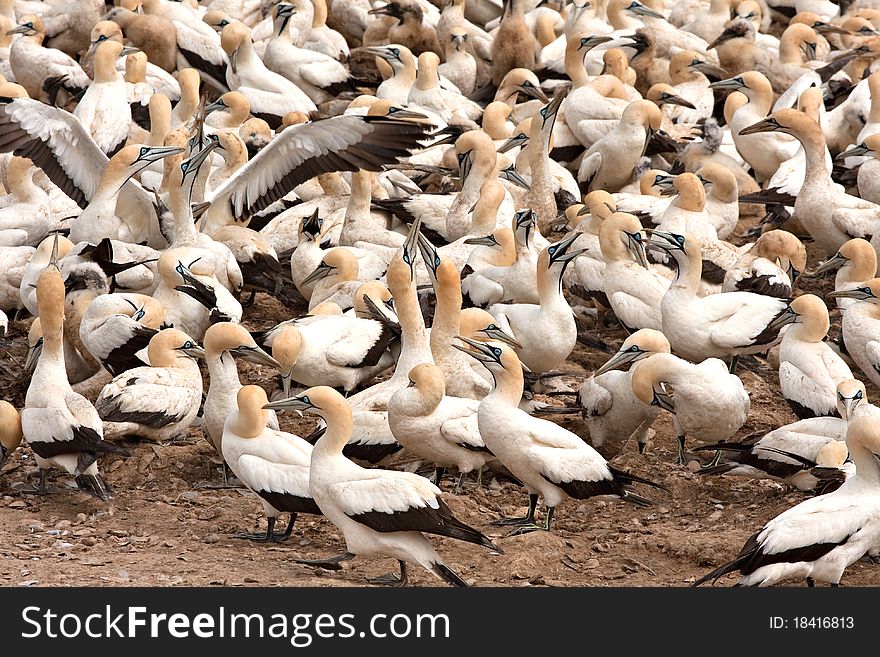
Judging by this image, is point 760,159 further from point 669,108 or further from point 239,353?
point 239,353

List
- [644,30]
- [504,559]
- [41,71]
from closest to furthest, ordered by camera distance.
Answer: [504,559]
[41,71]
[644,30]

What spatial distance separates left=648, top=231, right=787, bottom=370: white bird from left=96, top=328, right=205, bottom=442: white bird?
110 inches

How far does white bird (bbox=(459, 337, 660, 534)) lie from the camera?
7223 mm

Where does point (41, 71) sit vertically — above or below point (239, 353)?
below

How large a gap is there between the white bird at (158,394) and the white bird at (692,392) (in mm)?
2396

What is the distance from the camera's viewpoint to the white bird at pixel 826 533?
6332 millimetres

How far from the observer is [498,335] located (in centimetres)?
844

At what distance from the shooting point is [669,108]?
1349 centimetres

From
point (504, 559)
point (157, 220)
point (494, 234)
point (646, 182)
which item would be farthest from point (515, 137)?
point (504, 559)

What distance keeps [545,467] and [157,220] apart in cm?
449

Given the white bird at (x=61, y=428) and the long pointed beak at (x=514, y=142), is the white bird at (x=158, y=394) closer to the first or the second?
the white bird at (x=61, y=428)

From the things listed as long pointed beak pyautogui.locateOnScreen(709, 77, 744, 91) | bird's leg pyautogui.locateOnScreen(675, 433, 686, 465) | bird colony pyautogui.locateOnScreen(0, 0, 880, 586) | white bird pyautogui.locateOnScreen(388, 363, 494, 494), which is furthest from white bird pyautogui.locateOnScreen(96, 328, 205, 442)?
long pointed beak pyautogui.locateOnScreen(709, 77, 744, 91)

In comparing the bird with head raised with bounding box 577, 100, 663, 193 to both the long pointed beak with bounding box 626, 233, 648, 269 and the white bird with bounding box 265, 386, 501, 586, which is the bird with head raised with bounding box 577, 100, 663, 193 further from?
the white bird with bounding box 265, 386, 501, 586

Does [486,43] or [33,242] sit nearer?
[33,242]
